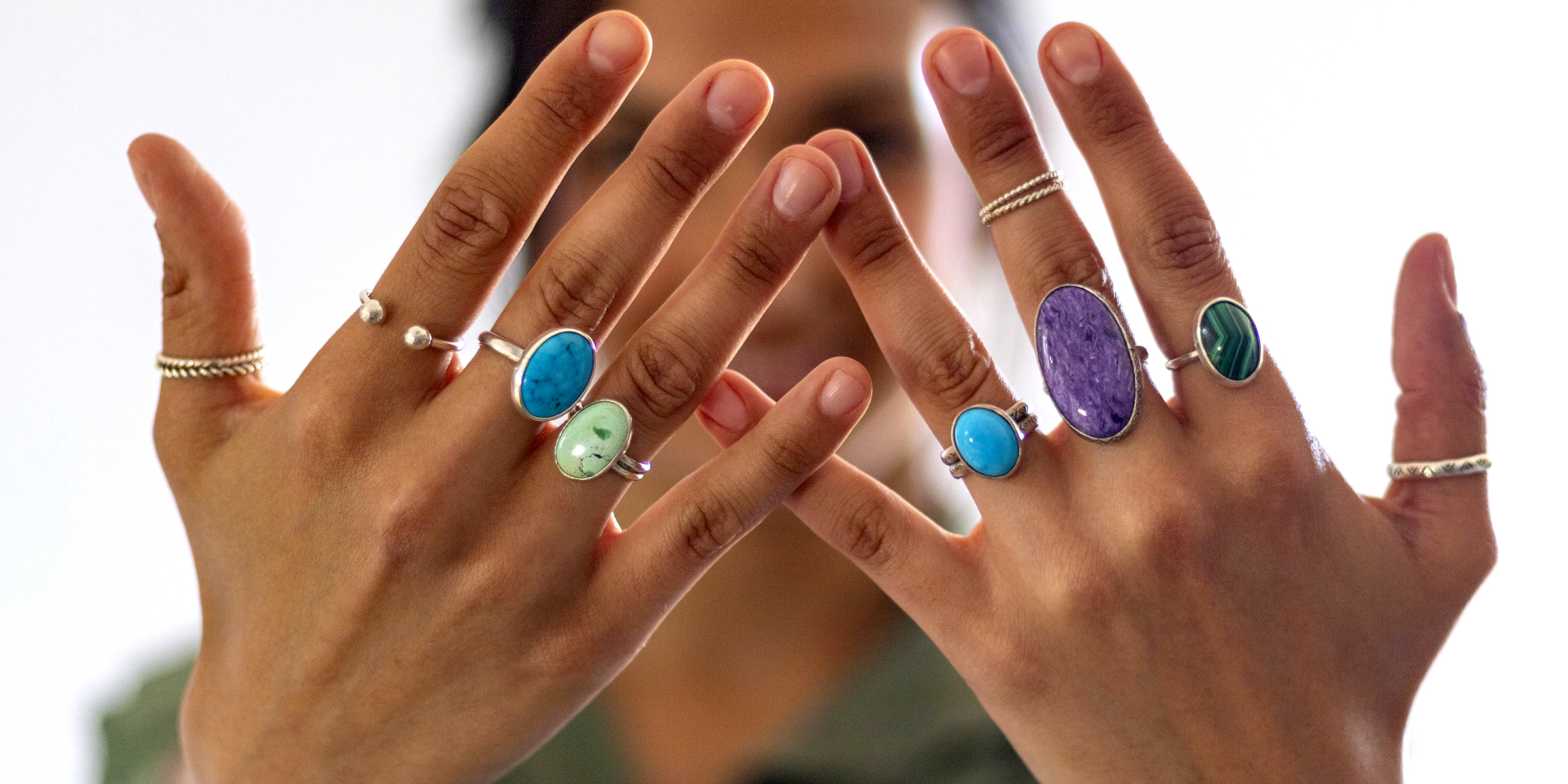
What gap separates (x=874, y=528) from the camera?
1.09m

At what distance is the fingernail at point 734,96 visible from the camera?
100cm

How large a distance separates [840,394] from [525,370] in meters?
0.32

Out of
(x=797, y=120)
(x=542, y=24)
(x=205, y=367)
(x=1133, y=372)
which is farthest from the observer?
(x=542, y=24)

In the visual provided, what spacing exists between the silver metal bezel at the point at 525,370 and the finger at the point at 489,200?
0.07 meters

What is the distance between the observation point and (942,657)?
1.74 meters

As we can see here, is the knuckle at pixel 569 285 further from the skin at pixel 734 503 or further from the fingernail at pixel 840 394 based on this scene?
the fingernail at pixel 840 394

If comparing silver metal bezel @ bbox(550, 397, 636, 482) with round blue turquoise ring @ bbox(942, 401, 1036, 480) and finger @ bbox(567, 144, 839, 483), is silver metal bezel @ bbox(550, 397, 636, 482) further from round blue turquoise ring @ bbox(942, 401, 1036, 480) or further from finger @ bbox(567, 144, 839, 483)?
round blue turquoise ring @ bbox(942, 401, 1036, 480)

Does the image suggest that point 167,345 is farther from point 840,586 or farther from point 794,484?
point 840,586

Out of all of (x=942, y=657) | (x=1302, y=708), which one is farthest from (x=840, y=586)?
(x=1302, y=708)

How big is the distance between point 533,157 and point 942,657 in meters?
1.13

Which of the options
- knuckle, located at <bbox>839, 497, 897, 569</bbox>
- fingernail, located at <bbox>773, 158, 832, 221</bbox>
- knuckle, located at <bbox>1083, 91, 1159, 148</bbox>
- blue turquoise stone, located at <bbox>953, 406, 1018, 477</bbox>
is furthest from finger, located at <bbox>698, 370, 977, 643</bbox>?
knuckle, located at <bbox>1083, 91, 1159, 148</bbox>

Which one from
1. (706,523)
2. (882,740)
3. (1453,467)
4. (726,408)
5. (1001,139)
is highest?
(1001,139)

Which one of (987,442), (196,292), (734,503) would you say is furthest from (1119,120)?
(196,292)

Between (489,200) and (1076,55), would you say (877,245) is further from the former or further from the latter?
(489,200)
